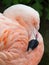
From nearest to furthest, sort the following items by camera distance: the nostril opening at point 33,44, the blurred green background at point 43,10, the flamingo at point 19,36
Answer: the flamingo at point 19,36
the nostril opening at point 33,44
the blurred green background at point 43,10

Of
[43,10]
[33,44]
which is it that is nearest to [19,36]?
[33,44]

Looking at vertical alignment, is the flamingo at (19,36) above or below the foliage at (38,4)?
above

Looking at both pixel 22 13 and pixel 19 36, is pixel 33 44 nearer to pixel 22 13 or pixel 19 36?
pixel 19 36

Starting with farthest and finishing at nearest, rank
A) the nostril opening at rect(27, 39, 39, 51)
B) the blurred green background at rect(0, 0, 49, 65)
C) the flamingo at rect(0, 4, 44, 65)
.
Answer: the blurred green background at rect(0, 0, 49, 65) → the nostril opening at rect(27, 39, 39, 51) → the flamingo at rect(0, 4, 44, 65)

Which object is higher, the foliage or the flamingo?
the flamingo

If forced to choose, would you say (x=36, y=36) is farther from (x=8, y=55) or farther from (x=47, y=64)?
(x=47, y=64)

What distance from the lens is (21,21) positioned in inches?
75.2

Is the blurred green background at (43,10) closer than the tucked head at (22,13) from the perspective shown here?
No

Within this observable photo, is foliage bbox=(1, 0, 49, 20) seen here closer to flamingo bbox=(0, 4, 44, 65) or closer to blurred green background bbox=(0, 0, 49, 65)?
blurred green background bbox=(0, 0, 49, 65)

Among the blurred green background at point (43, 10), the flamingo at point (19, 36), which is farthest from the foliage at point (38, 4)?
the flamingo at point (19, 36)

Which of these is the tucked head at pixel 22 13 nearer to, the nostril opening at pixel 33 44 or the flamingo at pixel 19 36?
the flamingo at pixel 19 36

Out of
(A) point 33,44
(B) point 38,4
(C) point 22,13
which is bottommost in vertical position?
(B) point 38,4

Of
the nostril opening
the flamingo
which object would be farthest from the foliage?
the nostril opening

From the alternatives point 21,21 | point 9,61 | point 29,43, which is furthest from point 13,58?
point 21,21
